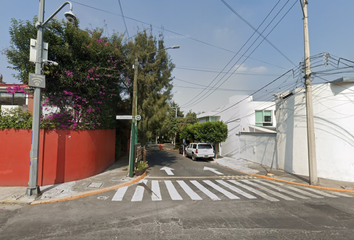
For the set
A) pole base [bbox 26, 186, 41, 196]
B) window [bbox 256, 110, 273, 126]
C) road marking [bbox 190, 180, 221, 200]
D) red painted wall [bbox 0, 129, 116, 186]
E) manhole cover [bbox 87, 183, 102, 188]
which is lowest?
road marking [bbox 190, 180, 221, 200]

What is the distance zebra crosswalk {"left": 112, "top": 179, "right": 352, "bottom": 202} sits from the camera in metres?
6.84

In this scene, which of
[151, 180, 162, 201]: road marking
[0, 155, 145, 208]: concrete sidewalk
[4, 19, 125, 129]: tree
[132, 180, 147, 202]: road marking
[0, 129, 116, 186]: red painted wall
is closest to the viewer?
[0, 155, 145, 208]: concrete sidewalk

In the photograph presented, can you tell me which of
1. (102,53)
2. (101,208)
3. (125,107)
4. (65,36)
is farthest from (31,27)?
(101,208)

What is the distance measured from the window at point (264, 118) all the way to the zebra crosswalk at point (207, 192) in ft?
46.3

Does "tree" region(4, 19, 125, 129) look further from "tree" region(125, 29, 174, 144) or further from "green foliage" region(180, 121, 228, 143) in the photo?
"green foliage" region(180, 121, 228, 143)

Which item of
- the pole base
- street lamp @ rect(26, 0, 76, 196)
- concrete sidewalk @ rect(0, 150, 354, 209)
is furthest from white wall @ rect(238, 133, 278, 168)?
street lamp @ rect(26, 0, 76, 196)

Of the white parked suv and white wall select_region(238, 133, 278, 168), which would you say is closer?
white wall select_region(238, 133, 278, 168)

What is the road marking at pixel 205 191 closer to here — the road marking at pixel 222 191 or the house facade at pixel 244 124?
the road marking at pixel 222 191

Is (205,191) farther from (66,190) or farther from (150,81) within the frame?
(150,81)

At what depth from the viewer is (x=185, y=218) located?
4.97m

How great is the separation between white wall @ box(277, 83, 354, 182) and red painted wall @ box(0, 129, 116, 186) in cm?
1207

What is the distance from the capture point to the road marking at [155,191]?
6727 millimetres

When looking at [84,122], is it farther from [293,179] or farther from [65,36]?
[293,179]

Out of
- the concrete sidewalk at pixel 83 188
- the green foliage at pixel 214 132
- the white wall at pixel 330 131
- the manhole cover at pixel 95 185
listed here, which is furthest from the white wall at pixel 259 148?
the manhole cover at pixel 95 185
